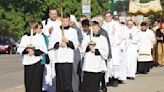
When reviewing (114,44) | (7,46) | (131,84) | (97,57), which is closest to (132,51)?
(131,84)

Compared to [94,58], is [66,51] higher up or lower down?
higher up

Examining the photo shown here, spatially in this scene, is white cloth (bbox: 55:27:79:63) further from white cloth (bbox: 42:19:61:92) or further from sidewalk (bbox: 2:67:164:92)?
sidewalk (bbox: 2:67:164:92)

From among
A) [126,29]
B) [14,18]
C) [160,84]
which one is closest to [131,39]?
[126,29]

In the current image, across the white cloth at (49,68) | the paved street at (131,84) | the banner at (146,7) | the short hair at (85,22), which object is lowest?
the paved street at (131,84)

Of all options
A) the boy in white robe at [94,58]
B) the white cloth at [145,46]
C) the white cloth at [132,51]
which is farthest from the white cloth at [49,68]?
the white cloth at [145,46]

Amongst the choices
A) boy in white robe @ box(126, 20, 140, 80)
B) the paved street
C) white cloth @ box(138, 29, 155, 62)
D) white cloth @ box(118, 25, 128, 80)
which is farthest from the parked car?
white cloth @ box(118, 25, 128, 80)

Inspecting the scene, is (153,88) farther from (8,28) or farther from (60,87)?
(8,28)

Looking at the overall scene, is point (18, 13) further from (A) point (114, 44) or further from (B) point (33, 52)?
(B) point (33, 52)

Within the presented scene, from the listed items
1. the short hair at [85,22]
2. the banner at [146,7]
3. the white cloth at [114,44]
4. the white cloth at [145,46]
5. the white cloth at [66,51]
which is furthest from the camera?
the banner at [146,7]

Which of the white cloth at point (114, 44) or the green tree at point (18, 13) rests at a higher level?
the green tree at point (18, 13)

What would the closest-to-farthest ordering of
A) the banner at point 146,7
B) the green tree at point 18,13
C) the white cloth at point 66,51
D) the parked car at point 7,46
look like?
1. the white cloth at point 66,51
2. the banner at point 146,7
3. the parked car at point 7,46
4. the green tree at point 18,13

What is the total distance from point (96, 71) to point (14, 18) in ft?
168

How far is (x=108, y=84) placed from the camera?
1596 cm

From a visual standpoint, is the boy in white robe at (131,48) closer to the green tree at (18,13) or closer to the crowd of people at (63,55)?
the crowd of people at (63,55)
